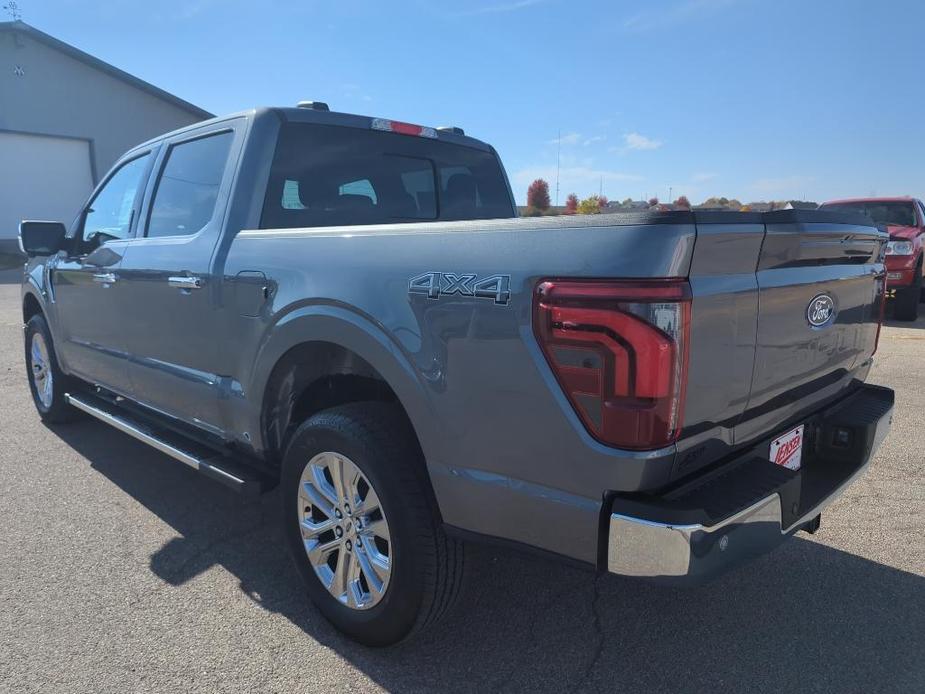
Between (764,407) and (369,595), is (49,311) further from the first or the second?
(764,407)

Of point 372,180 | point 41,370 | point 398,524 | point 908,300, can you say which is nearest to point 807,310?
point 398,524

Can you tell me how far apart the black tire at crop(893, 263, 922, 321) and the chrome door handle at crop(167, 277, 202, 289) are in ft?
34.6

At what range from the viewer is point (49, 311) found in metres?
4.86

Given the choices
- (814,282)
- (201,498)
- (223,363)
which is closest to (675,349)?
(814,282)

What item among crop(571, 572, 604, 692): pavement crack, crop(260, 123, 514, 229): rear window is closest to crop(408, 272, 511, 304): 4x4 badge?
crop(571, 572, 604, 692): pavement crack

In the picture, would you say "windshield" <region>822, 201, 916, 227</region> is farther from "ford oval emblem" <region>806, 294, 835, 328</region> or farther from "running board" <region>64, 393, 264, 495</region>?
"running board" <region>64, 393, 264, 495</region>

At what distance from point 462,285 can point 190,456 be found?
1.87 meters

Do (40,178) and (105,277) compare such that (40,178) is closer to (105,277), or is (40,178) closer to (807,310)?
(105,277)

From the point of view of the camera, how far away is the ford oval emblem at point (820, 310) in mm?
2217

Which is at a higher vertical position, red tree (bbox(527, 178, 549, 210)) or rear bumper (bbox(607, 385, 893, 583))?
red tree (bbox(527, 178, 549, 210))

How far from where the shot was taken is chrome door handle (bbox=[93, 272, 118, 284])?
381 cm

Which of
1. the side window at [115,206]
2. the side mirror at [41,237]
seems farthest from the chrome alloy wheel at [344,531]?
the side mirror at [41,237]

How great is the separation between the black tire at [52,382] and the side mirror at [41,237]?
2.63ft

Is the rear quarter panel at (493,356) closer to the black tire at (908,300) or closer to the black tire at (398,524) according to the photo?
the black tire at (398,524)
